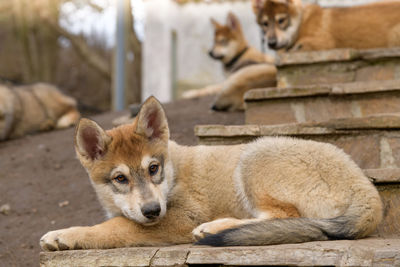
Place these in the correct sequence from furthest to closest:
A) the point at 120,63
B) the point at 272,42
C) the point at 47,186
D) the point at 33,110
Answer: the point at 120,63
the point at 33,110
the point at 272,42
the point at 47,186

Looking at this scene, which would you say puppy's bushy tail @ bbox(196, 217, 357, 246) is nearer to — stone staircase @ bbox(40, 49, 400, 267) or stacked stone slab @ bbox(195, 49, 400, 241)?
stone staircase @ bbox(40, 49, 400, 267)

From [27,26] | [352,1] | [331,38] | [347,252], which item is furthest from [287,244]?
[27,26]

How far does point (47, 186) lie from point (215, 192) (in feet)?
8.37

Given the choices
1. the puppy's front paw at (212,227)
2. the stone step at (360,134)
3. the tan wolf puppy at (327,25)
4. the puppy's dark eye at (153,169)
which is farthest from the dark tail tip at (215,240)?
the tan wolf puppy at (327,25)

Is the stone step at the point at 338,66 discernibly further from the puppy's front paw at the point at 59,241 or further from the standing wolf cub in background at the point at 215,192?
the puppy's front paw at the point at 59,241

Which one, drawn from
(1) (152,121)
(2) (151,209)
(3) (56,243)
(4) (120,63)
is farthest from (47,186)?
(4) (120,63)

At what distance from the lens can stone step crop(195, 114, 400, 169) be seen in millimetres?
4223

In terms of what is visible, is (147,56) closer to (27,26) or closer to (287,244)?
(27,26)

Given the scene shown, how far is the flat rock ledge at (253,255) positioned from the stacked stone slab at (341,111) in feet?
3.04

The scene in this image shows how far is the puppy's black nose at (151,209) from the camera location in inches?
137

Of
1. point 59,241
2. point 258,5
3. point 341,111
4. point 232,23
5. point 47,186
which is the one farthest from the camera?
point 232,23

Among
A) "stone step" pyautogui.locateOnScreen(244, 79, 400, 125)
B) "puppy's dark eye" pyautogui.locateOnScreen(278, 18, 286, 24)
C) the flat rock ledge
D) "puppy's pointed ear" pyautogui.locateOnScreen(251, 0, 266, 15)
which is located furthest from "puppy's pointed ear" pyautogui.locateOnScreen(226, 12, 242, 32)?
the flat rock ledge

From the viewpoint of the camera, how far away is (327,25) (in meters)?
6.71

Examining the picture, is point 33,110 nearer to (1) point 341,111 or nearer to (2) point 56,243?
(1) point 341,111
